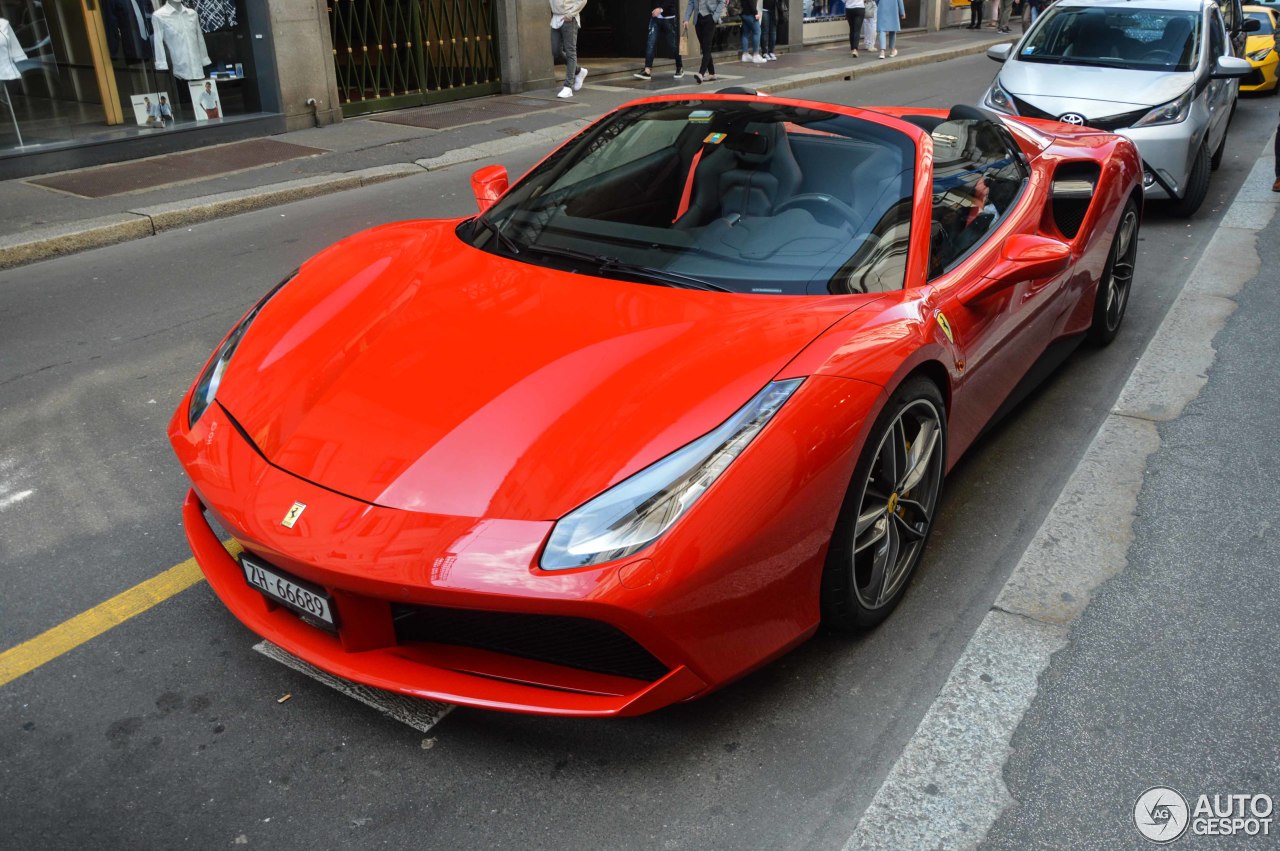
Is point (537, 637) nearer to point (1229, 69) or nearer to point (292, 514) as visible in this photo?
point (292, 514)

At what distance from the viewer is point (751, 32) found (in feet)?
61.2

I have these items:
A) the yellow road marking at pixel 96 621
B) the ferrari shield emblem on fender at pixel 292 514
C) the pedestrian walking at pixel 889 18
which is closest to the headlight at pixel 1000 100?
the yellow road marking at pixel 96 621

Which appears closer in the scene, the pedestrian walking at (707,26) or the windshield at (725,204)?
the windshield at (725,204)

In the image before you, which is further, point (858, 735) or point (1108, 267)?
point (1108, 267)

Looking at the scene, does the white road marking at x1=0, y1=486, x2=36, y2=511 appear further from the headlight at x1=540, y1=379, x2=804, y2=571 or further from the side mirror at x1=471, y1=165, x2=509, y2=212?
the headlight at x1=540, y1=379, x2=804, y2=571

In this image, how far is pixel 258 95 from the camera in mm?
11656

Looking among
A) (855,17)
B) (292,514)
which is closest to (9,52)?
(292,514)

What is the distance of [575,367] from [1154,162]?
20.6 feet

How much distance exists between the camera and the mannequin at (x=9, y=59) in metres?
9.75

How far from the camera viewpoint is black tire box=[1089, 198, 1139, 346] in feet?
16.5

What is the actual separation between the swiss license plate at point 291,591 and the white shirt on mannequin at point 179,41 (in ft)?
33.1

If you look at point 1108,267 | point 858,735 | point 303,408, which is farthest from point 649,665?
point 1108,267

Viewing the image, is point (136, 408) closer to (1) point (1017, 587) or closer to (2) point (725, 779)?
(2) point (725, 779)

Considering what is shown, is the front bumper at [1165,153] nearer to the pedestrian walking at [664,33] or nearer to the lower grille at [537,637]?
the lower grille at [537,637]
